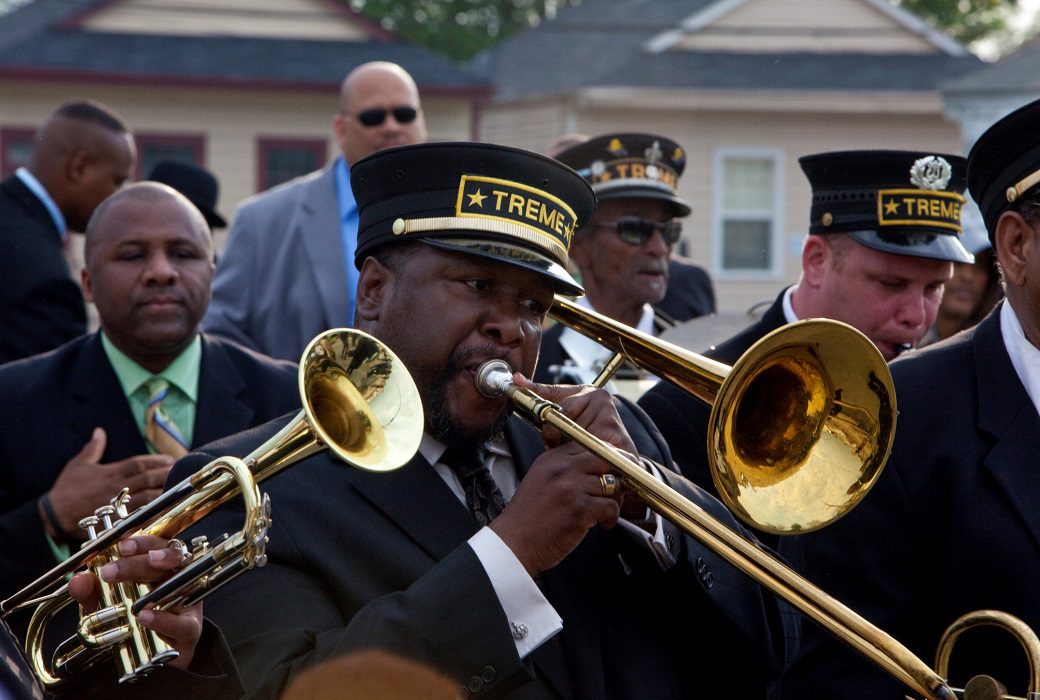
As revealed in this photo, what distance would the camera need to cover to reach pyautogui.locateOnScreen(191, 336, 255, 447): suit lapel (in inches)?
201

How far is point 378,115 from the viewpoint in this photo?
24.6 feet

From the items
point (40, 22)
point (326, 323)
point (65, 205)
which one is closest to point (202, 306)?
point (326, 323)

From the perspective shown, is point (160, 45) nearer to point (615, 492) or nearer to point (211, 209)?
point (211, 209)

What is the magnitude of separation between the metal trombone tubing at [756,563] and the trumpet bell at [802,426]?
15 centimetres

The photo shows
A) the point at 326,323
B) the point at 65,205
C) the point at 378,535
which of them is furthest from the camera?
the point at 65,205

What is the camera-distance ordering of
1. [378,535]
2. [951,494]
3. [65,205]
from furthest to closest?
[65,205]
[951,494]
[378,535]

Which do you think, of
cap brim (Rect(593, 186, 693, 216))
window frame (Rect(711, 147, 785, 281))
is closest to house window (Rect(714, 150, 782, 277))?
window frame (Rect(711, 147, 785, 281))

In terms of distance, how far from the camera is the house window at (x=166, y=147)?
75.0 ft

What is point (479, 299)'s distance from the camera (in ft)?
11.1

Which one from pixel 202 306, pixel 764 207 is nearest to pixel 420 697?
pixel 202 306

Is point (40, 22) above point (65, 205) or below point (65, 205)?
above

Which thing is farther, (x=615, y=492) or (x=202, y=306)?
(x=202, y=306)

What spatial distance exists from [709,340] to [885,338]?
989 millimetres

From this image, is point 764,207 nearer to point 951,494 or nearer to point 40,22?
point 40,22
